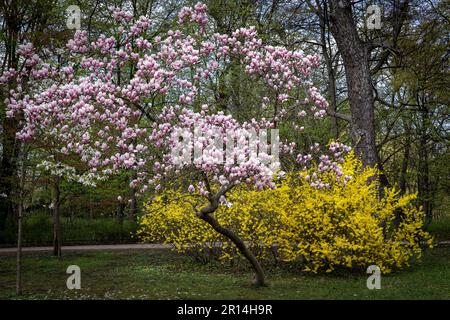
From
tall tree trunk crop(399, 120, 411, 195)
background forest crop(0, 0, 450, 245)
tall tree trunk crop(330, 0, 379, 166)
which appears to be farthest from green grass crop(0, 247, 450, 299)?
tall tree trunk crop(399, 120, 411, 195)

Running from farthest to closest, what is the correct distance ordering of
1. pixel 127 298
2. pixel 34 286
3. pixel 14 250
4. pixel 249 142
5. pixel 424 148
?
pixel 424 148
pixel 14 250
pixel 34 286
pixel 127 298
pixel 249 142

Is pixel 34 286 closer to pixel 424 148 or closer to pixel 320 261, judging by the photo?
pixel 320 261

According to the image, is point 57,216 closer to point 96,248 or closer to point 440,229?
point 96,248

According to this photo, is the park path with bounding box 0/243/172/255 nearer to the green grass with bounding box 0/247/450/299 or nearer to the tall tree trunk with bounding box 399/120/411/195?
the green grass with bounding box 0/247/450/299

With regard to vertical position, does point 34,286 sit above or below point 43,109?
below

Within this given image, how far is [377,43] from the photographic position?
→ 40.3ft

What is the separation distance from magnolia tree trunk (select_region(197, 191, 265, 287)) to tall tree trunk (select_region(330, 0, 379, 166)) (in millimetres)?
4574

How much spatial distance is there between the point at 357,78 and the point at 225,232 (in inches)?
234

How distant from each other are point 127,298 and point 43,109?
3352 millimetres

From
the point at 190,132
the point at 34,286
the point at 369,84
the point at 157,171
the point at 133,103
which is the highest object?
the point at 369,84

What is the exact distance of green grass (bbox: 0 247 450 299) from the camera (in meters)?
8.10

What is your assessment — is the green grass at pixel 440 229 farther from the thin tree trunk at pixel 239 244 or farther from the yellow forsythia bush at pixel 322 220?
the thin tree trunk at pixel 239 244

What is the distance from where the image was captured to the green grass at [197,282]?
8.10 metres

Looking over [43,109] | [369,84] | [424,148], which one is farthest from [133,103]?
[424,148]
